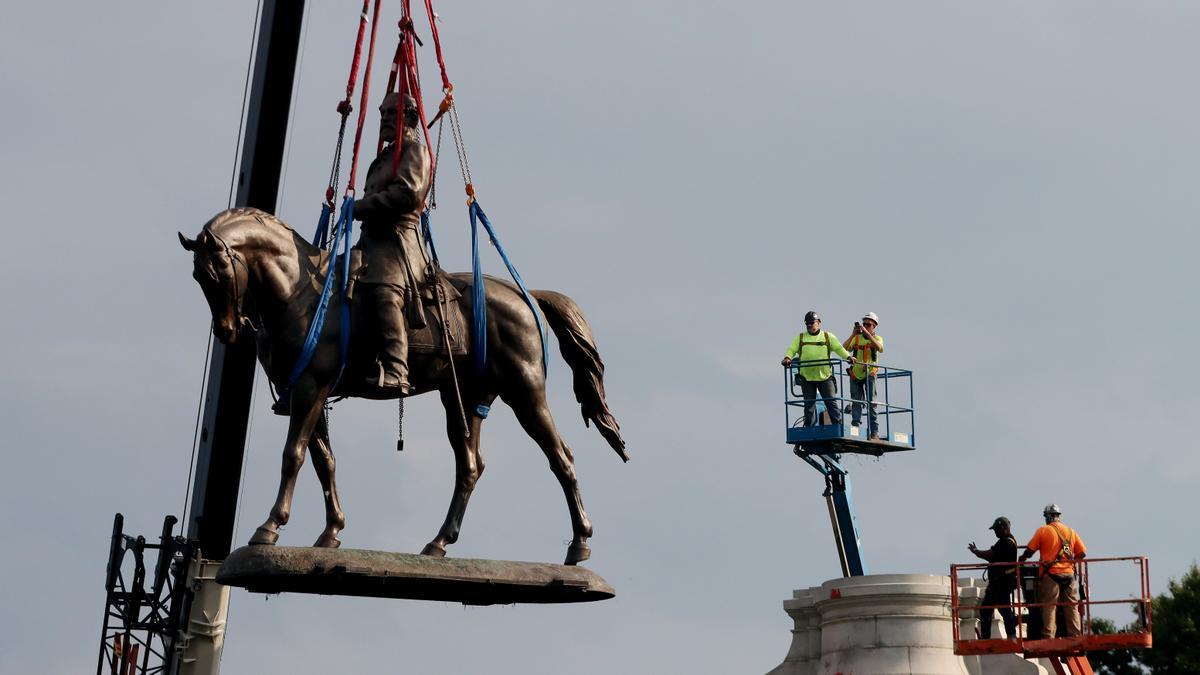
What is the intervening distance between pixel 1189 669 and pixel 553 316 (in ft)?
117

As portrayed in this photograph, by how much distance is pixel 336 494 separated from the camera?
19062 millimetres

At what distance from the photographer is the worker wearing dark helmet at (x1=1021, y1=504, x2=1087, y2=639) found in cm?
2884

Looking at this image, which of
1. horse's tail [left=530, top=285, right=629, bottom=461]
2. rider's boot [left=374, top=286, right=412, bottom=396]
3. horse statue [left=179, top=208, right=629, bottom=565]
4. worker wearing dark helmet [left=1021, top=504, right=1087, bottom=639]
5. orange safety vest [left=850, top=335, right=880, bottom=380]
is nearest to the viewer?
horse statue [left=179, top=208, right=629, bottom=565]

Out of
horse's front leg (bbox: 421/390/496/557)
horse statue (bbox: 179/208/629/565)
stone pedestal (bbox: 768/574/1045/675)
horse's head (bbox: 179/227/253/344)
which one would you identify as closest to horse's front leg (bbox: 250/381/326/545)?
horse statue (bbox: 179/208/629/565)

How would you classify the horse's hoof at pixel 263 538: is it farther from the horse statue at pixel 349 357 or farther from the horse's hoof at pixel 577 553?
the horse's hoof at pixel 577 553

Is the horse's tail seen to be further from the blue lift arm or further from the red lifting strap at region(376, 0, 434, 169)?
the blue lift arm

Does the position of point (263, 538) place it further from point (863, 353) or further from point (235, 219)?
point (863, 353)

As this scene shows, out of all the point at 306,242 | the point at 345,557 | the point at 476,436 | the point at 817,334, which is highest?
the point at 817,334

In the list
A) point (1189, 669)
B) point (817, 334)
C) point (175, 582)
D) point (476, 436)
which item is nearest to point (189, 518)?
point (175, 582)

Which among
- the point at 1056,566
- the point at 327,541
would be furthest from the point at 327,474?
the point at 1056,566

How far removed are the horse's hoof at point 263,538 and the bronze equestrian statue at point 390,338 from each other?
0.04 feet

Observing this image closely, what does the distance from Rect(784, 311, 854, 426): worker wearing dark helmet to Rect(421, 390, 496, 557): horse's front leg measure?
21186 mm

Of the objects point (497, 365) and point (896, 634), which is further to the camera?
point (896, 634)

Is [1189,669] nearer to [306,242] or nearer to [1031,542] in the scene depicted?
[1031,542]
